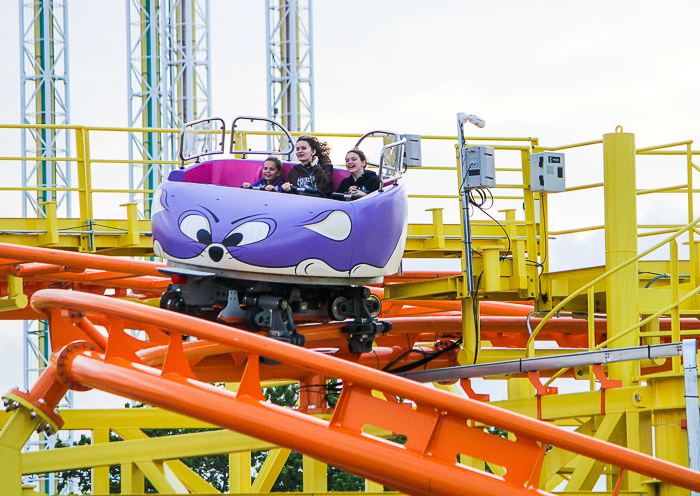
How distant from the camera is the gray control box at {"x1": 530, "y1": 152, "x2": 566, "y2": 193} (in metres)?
8.18

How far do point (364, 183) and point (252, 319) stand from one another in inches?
53.6

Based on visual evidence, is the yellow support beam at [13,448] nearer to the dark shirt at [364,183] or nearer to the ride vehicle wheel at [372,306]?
the ride vehicle wheel at [372,306]

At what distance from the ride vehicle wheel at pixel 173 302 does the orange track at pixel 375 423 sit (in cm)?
120

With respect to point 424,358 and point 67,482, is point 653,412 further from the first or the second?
point 67,482

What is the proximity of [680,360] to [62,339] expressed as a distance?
3866 mm

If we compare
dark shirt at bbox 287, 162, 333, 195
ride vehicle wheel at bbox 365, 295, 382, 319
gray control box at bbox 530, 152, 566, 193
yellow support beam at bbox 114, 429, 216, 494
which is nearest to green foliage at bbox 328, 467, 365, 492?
yellow support beam at bbox 114, 429, 216, 494

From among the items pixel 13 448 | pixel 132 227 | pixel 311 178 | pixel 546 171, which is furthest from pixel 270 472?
pixel 13 448

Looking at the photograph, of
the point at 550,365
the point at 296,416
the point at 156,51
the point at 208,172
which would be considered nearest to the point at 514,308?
the point at 550,365

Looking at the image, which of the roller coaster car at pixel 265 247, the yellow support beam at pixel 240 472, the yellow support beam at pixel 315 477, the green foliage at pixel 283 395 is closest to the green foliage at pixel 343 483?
the green foliage at pixel 283 395

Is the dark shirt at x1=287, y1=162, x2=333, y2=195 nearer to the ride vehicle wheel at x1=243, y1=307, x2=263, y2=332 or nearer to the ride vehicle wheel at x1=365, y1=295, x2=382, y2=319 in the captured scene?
the ride vehicle wheel at x1=365, y1=295, x2=382, y2=319

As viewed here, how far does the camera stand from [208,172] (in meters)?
7.51

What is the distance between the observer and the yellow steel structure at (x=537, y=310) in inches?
259

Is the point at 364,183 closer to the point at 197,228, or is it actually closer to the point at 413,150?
the point at 197,228

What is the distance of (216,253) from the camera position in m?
6.38
